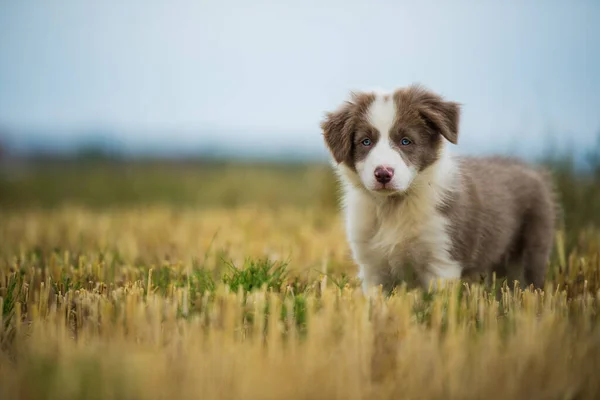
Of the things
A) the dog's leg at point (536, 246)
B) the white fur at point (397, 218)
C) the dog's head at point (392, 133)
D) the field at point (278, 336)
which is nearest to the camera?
the field at point (278, 336)

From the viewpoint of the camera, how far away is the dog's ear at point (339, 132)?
419 centimetres

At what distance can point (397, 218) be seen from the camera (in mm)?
4176

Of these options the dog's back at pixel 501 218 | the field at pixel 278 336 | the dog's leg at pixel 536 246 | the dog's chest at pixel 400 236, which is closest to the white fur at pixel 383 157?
the dog's chest at pixel 400 236

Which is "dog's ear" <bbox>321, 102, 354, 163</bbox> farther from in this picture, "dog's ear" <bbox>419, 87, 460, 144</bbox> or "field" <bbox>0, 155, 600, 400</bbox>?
"field" <bbox>0, 155, 600, 400</bbox>

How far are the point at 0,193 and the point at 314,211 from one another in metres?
9.51

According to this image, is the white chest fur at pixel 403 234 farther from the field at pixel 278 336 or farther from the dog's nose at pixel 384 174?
the dog's nose at pixel 384 174

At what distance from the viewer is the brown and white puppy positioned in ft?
13.2

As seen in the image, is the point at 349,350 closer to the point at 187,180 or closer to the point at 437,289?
the point at 437,289

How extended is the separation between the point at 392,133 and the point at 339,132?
1.40ft

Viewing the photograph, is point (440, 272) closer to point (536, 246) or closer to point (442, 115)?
point (442, 115)

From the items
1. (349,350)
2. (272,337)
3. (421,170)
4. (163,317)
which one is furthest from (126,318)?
(421,170)

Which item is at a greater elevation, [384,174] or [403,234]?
[384,174]

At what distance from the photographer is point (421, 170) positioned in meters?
4.16

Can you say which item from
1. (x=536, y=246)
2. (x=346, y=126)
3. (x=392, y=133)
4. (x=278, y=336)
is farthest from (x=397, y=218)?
(x=278, y=336)
